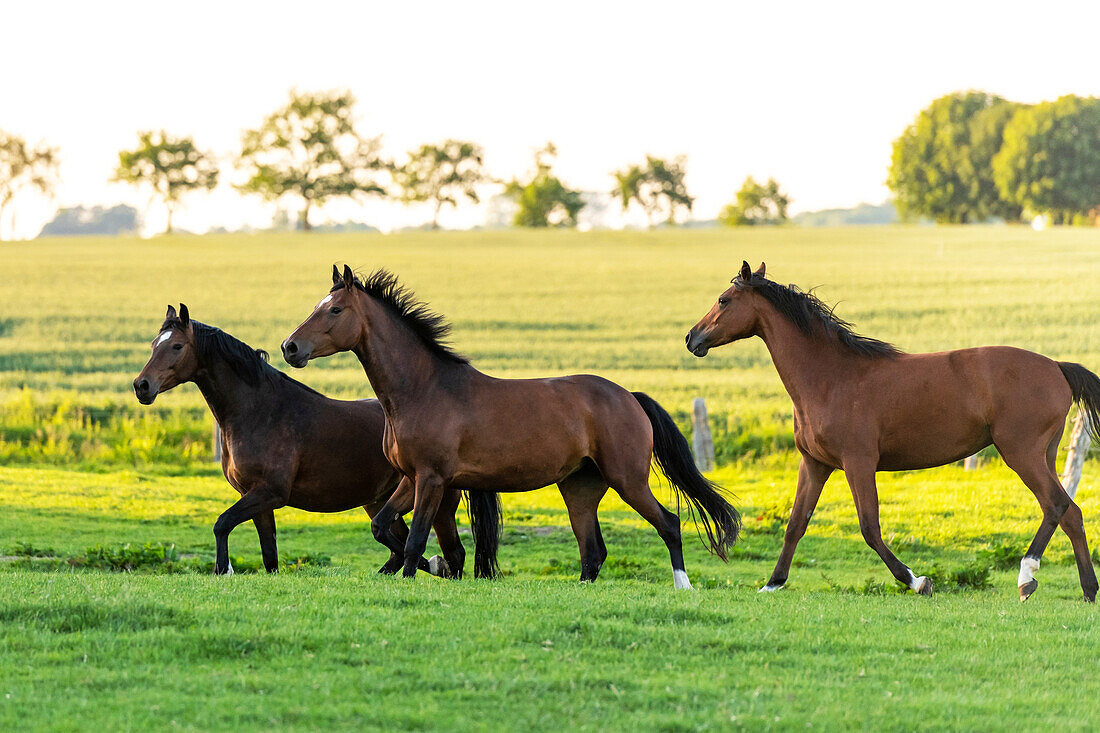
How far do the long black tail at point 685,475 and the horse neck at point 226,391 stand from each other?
11.2ft

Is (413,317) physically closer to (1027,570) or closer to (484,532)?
(484,532)

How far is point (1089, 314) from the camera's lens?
3844 cm

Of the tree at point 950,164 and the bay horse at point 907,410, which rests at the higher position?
the tree at point 950,164

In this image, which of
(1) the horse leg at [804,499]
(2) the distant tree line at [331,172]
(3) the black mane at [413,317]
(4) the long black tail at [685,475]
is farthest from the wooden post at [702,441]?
(2) the distant tree line at [331,172]

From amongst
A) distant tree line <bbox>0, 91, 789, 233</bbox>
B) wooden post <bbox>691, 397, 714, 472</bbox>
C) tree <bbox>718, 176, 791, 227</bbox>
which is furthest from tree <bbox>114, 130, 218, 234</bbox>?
wooden post <bbox>691, 397, 714, 472</bbox>

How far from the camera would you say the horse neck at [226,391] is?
10.5 meters

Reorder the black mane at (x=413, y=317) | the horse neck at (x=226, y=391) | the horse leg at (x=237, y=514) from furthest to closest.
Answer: the horse neck at (x=226, y=391), the black mane at (x=413, y=317), the horse leg at (x=237, y=514)

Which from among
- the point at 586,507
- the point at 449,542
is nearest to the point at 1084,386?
the point at 586,507

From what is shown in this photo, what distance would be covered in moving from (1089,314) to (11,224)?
85189 mm

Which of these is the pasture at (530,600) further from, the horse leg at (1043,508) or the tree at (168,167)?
the tree at (168,167)

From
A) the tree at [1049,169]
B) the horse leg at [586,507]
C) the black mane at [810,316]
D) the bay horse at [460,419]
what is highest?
the tree at [1049,169]

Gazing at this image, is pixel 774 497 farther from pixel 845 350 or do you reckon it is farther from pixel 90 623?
pixel 90 623

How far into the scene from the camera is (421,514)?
949 centimetres

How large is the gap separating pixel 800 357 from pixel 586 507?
225 cm
